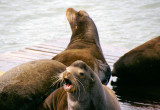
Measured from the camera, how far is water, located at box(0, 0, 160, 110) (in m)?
10.4

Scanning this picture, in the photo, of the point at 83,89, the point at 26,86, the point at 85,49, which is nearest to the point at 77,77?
the point at 83,89

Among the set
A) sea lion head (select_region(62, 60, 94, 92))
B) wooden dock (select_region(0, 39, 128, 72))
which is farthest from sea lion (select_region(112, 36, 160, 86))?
sea lion head (select_region(62, 60, 94, 92))

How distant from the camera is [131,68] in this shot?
4.78 meters

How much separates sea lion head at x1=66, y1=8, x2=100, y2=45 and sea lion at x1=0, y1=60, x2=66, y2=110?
3.99ft

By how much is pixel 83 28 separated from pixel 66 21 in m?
7.59

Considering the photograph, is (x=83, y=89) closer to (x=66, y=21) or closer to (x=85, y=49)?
(x=85, y=49)

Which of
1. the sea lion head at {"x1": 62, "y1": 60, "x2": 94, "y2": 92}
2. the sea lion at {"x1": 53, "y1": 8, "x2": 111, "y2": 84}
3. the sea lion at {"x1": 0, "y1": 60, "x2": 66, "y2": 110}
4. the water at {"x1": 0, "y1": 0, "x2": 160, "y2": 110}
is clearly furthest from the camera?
the water at {"x1": 0, "y1": 0, "x2": 160, "y2": 110}

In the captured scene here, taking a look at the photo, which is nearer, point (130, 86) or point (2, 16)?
point (130, 86)

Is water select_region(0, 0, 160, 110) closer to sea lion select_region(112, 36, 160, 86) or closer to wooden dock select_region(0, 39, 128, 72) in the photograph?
wooden dock select_region(0, 39, 128, 72)

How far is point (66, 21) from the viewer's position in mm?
12719

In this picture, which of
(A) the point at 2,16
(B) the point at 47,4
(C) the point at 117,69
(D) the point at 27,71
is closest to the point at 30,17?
(A) the point at 2,16

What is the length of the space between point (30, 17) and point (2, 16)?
909 mm

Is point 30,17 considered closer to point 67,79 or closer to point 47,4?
point 47,4

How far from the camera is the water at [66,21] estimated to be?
1035 cm
